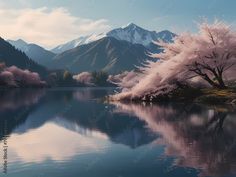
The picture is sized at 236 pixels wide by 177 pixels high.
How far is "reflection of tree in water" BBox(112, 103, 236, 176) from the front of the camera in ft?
55.9

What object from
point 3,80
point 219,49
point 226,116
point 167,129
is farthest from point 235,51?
point 3,80

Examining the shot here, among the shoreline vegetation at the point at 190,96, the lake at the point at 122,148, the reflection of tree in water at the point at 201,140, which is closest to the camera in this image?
the lake at the point at 122,148

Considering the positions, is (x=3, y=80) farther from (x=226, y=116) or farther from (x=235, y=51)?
(x=226, y=116)

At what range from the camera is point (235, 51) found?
58438 mm

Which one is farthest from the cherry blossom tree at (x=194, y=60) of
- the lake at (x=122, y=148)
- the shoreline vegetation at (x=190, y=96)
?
the lake at (x=122, y=148)

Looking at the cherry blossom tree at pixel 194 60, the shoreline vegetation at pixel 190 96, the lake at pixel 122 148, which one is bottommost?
the lake at pixel 122 148

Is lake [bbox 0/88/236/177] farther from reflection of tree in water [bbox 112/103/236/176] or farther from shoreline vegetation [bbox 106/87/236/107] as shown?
shoreline vegetation [bbox 106/87/236/107]

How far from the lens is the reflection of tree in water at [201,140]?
17.0 metres

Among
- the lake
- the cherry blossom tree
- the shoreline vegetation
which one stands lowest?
the lake

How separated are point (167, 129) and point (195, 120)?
240 inches

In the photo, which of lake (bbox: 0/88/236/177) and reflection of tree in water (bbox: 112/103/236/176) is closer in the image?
lake (bbox: 0/88/236/177)

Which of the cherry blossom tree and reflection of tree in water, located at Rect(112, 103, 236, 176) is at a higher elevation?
the cherry blossom tree

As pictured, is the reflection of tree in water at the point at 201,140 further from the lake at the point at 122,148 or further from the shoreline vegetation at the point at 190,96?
the shoreline vegetation at the point at 190,96

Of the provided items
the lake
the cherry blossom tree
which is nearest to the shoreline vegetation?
the cherry blossom tree
